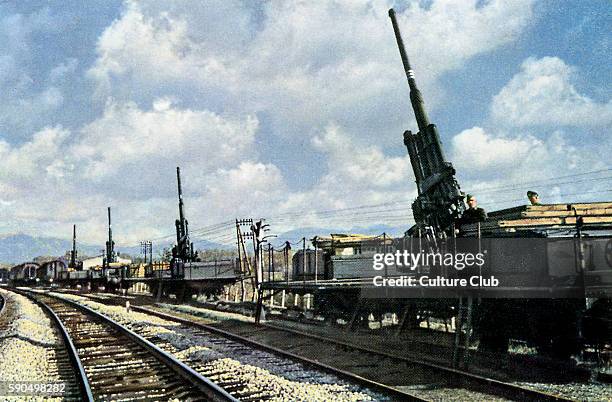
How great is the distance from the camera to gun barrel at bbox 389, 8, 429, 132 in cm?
1393

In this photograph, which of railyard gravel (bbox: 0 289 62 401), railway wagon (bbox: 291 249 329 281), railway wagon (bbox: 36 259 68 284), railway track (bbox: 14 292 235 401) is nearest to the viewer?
railway track (bbox: 14 292 235 401)

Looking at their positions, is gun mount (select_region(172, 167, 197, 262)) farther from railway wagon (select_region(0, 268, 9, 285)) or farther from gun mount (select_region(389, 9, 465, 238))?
railway wagon (select_region(0, 268, 9, 285))

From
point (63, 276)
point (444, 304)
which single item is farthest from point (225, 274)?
point (63, 276)

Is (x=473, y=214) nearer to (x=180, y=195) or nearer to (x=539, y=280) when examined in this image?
(x=539, y=280)

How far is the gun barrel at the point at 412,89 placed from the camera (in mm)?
13930

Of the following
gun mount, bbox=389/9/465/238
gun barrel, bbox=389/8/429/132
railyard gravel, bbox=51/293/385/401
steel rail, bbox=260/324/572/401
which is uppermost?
gun barrel, bbox=389/8/429/132

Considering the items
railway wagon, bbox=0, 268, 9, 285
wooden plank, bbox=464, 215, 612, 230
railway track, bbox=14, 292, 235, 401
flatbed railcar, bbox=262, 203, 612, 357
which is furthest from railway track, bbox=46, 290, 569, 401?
railway wagon, bbox=0, 268, 9, 285

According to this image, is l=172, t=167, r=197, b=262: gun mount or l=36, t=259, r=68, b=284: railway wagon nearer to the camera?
l=172, t=167, r=197, b=262: gun mount

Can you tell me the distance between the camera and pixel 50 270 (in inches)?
2753

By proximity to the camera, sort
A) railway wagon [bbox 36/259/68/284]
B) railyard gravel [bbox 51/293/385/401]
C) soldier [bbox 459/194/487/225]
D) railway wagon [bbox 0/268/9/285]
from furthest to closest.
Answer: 1. railway wagon [bbox 0/268/9/285]
2. railway wagon [bbox 36/259/68/284]
3. soldier [bbox 459/194/487/225]
4. railyard gravel [bbox 51/293/385/401]

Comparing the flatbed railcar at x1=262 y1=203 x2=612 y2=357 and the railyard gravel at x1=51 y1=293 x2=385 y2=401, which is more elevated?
the flatbed railcar at x1=262 y1=203 x2=612 y2=357

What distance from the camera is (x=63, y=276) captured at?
57.8m

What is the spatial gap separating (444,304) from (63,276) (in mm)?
55907

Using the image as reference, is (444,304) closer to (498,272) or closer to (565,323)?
(498,272)
